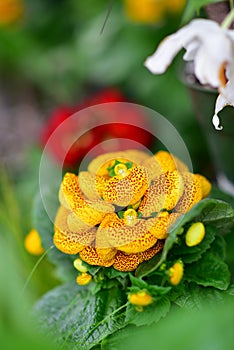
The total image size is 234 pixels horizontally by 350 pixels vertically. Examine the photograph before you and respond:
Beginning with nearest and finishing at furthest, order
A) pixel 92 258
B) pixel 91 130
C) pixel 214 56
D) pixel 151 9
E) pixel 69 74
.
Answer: pixel 214 56
pixel 92 258
pixel 91 130
pixel 151 9
pixel 69 74

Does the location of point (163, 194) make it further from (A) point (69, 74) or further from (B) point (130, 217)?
(A) point (69, 74)

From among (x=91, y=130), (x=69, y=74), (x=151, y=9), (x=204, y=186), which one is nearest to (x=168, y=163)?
(x=204, y=186)

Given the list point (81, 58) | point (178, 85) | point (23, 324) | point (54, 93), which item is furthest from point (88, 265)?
point (54, 93)

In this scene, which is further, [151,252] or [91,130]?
[91,130]

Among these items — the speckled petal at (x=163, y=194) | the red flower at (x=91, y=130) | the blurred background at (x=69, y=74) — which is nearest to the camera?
the speckled petal at (x=163, y=194)

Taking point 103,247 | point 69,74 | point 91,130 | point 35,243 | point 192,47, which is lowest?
point 69,74

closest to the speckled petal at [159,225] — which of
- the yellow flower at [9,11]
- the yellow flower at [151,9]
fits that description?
the yellow flower at [151,9]

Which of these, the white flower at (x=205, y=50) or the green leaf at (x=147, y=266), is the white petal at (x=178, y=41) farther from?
the green leaf at (x=147, y=266)
